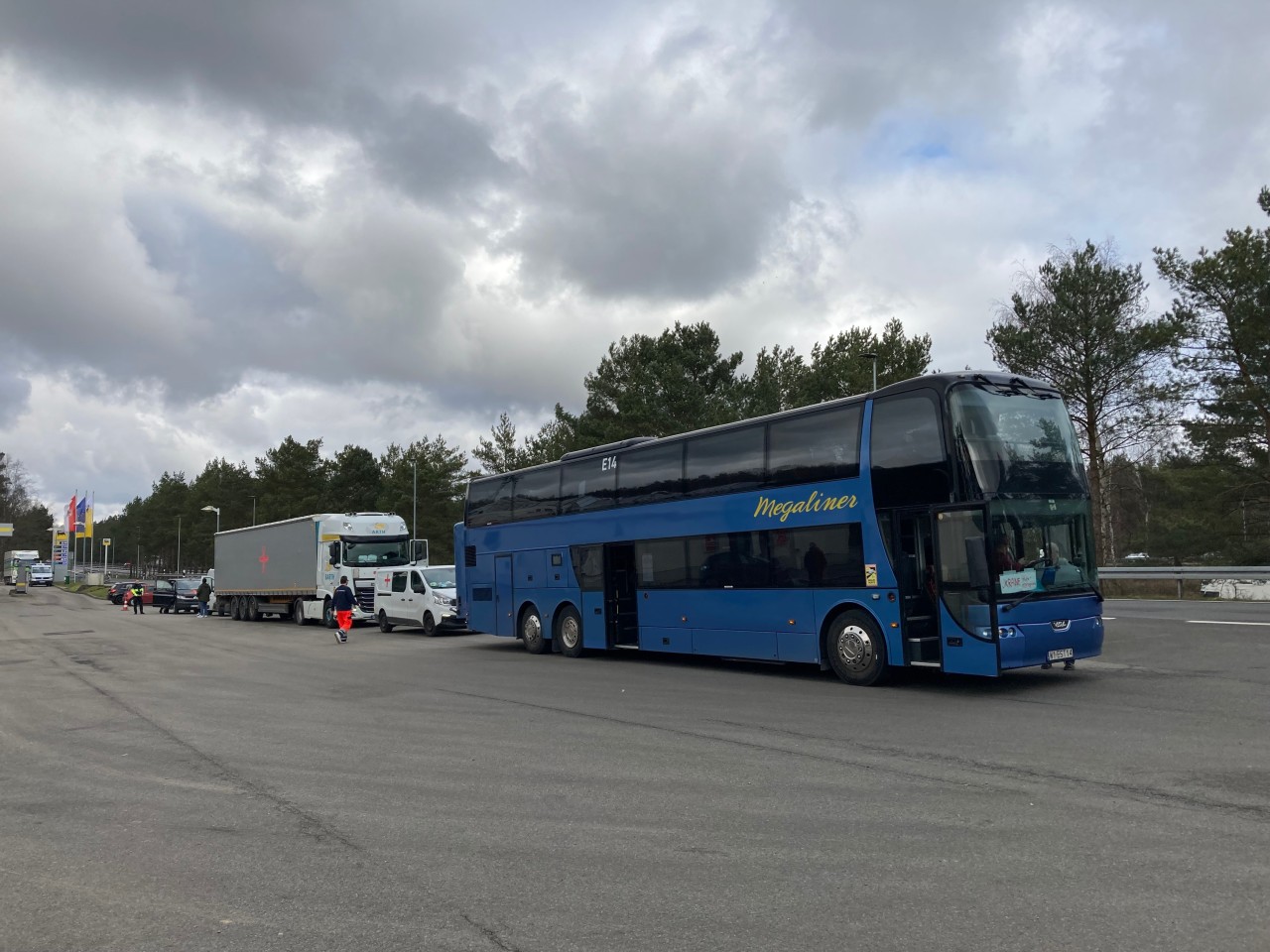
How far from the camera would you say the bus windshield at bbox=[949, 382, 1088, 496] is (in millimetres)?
12016

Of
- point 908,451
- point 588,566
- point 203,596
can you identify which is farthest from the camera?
point 203,596

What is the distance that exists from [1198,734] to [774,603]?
21.4ft

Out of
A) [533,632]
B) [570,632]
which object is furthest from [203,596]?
[570,632]

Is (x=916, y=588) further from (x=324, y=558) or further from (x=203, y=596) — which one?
(x=203, y=596)

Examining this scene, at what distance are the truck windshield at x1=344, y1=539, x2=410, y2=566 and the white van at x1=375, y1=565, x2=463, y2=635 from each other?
3.04m

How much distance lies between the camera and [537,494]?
2075 cm

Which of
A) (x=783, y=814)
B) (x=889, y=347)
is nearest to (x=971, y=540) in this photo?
(x=783, y=814)

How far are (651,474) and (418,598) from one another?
1380cm

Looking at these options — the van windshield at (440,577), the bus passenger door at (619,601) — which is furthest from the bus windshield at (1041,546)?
the van windshield at (440,577)

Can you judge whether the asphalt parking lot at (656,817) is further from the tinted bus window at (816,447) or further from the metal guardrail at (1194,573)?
the metal guardrail at (1194,573)

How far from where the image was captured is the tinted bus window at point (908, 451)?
12.3 m

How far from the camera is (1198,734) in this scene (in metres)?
8.93

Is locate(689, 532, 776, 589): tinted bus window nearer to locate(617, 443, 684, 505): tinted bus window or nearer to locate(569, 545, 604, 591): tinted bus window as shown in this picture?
locate(617, 443, 684, 505): tinted bus window

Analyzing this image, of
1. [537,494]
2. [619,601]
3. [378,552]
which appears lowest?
[619,601]
